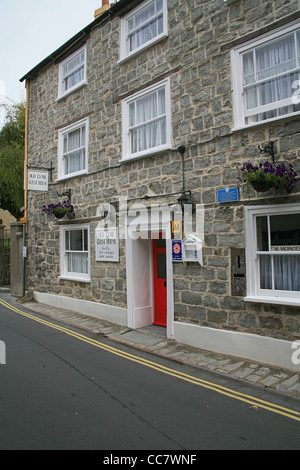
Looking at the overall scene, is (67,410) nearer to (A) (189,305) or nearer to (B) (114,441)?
(B) (114,441)

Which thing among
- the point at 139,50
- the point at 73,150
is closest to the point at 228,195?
the point at 139,50

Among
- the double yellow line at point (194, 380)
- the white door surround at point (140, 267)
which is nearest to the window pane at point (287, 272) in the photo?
the double yellow line at point (194, 380)

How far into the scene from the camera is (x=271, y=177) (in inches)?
217

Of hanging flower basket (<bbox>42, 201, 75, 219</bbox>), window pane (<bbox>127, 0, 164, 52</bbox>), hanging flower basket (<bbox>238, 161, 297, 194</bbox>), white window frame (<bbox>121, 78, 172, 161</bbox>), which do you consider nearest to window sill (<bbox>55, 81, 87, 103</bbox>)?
window pane (<bbox>127, 0, 164, 52</bbox>)

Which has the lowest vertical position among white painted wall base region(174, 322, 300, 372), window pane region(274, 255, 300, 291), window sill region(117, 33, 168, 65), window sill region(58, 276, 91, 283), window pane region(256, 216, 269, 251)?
white painted wall base region(174, 322, 300, 372)

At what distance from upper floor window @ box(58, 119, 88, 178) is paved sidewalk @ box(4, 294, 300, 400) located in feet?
15.3

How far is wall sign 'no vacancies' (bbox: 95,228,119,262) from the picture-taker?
9094 millimetres

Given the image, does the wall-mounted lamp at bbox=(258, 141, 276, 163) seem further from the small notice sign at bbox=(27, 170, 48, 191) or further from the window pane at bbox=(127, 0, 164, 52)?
the small notice sign at bbox=(27, 170, 48, 191)

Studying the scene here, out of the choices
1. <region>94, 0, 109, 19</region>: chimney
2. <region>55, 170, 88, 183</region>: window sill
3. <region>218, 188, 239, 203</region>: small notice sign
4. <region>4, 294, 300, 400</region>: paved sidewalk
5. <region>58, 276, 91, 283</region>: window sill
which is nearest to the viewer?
<region>4, 294, 300, 400</region>: paved sidewalk

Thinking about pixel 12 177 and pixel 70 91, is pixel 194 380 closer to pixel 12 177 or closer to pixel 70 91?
pixel 70 91

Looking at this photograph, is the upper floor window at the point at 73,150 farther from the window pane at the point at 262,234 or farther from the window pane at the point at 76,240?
the window pane at the point at 262,234

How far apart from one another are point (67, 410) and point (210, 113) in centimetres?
595

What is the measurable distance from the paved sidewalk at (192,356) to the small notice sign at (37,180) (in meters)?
4.40
